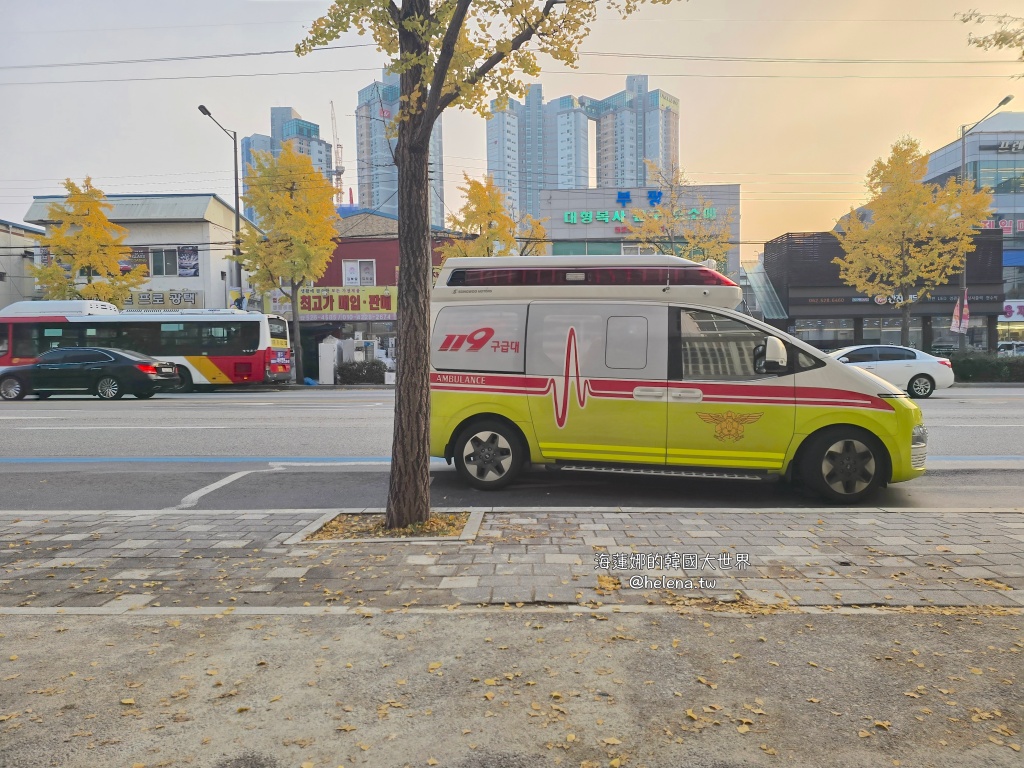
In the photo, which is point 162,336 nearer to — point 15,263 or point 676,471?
point 676,471

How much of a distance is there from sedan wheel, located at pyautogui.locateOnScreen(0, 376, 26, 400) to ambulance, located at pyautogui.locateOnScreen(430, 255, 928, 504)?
58.6ft

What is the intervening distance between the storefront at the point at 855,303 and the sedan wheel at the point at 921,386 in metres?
17.3

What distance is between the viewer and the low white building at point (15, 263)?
38353 millimetres

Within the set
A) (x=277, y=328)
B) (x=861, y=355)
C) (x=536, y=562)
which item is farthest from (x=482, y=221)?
(x=536, y=562)

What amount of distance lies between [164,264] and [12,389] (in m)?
18.7

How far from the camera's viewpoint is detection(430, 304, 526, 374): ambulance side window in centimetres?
732

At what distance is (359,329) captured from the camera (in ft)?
116

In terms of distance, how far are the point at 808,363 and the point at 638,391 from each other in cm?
167

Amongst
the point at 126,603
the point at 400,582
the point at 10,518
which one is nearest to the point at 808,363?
the point at 400,582

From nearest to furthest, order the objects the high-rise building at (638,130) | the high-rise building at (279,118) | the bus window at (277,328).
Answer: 1. the bus window at (277,328)
2. the high-rise building at (638,130)
3. the high-rise building at (279,118)

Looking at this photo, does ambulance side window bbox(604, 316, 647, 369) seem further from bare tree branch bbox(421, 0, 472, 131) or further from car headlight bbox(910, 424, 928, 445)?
bare tree branch bbox(421, 0, 472, 131)

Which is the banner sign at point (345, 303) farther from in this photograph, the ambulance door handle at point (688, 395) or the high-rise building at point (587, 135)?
the ambulance door handle at point (688, 395)

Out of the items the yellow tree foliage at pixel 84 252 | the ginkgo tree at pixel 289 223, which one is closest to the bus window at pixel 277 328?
the ginkgo tree at pixel 289 223

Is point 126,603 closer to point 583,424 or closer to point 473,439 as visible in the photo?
point 473,439
